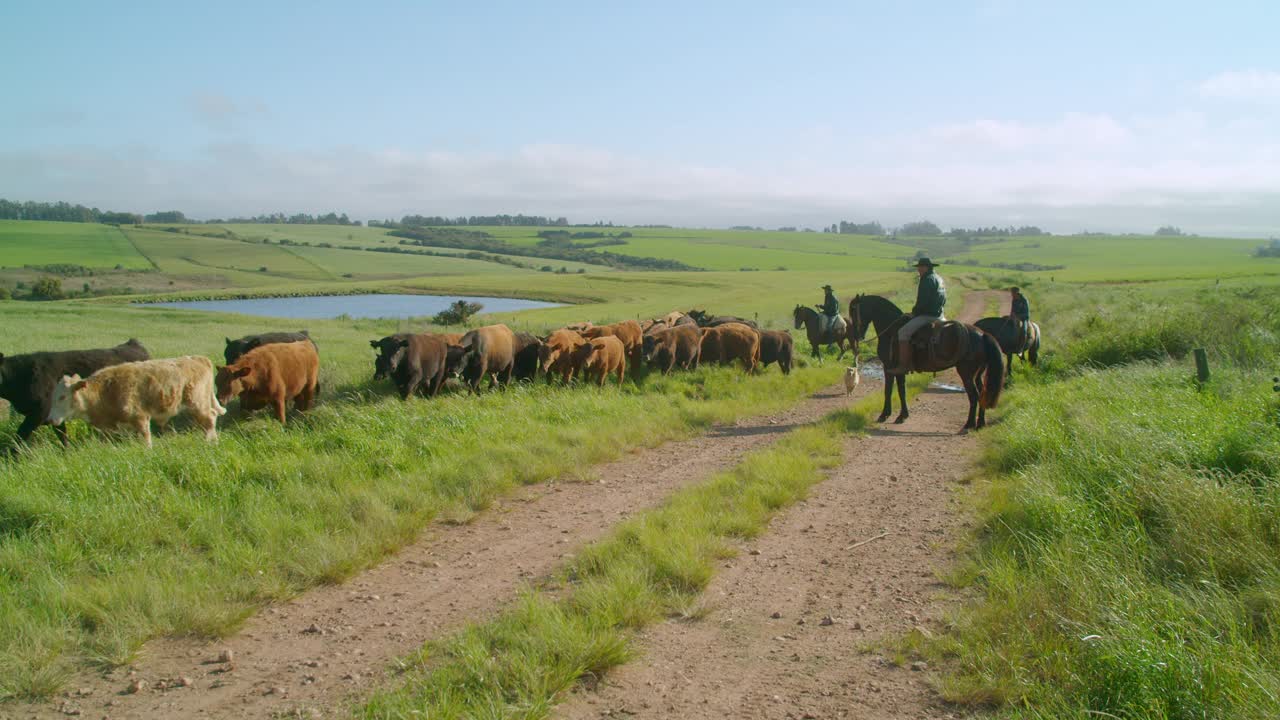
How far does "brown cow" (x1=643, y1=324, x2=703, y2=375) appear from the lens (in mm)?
17656

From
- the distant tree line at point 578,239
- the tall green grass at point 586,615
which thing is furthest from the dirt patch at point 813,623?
the distant tree line at point 578,239

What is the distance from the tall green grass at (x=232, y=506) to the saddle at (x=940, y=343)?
167 inches

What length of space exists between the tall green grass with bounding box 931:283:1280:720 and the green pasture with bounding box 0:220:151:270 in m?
92.5

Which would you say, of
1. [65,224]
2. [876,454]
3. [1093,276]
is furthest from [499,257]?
[876,454]

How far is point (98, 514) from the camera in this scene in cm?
709

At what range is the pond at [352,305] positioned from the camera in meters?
54.1

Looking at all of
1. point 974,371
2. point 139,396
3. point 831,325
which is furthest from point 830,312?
point 139,396

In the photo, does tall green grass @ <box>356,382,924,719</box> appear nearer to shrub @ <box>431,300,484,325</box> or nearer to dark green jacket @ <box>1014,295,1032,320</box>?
dark green jacket @ <box>1014,295,1032,320</box>

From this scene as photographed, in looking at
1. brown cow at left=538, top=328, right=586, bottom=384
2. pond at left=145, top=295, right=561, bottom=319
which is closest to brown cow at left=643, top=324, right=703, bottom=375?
brown cow at left=538, top=328, right=586, bottom=384

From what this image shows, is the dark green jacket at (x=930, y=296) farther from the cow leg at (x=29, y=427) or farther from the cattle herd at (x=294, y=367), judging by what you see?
the cow leg at (x=29, y=427)

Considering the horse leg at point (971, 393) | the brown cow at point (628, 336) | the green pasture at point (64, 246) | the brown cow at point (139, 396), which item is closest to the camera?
the brown cow at point (139, 396)

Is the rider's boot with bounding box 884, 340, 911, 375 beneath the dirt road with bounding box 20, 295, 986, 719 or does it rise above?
above

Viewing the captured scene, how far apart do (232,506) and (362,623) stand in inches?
119

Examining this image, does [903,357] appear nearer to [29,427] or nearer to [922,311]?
[922,311]
